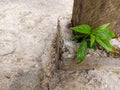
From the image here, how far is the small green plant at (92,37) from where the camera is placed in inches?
55.5

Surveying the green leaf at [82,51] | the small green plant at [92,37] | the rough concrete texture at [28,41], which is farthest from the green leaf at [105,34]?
the rough concrete texture at [28,41]

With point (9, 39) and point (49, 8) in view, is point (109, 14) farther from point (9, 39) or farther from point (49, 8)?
point (49, 8)

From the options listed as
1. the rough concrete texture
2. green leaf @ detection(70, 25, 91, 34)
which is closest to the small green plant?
green leaf @ detection(70, 25, 91, 34)

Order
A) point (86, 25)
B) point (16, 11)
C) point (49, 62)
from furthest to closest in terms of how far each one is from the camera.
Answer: point (16, 11) < point (49, 62) < point (86, 25)

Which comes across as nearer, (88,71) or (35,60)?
(88,71)

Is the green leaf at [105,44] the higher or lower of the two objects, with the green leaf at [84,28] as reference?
lower

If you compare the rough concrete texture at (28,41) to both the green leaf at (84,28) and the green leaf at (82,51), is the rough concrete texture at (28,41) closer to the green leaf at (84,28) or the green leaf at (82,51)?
the green leaf at (82,51)

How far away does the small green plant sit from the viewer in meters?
1.41

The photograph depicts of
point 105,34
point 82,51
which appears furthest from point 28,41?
point 105,34

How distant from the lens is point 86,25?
1.45 m

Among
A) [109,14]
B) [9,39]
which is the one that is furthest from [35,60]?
[109,14]

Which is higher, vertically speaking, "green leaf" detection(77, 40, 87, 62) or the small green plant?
the small green plant

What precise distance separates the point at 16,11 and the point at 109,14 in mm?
1428

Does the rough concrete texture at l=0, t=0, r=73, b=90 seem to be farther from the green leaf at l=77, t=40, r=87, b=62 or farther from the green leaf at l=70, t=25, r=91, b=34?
the green leaf at l=70, t=25, r=91, b=34
